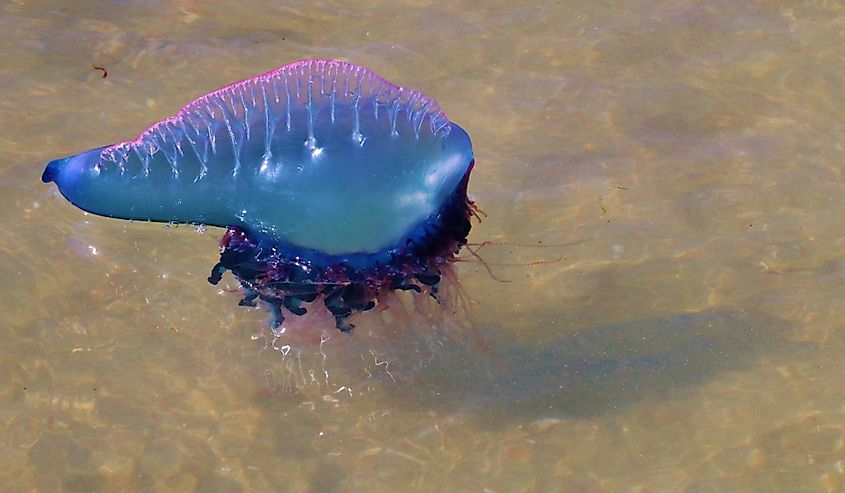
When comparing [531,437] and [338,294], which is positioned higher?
[338,294]

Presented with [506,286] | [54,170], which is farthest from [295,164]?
[506,286]

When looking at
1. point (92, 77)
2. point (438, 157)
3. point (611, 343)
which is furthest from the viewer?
point (92, 77)

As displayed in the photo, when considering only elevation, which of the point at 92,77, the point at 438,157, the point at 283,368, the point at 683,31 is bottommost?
the point at 283,368

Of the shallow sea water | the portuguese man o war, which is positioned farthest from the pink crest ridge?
the shallow sea water

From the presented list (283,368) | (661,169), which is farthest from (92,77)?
(661,169)

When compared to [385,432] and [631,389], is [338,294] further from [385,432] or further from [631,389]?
[631,389]
